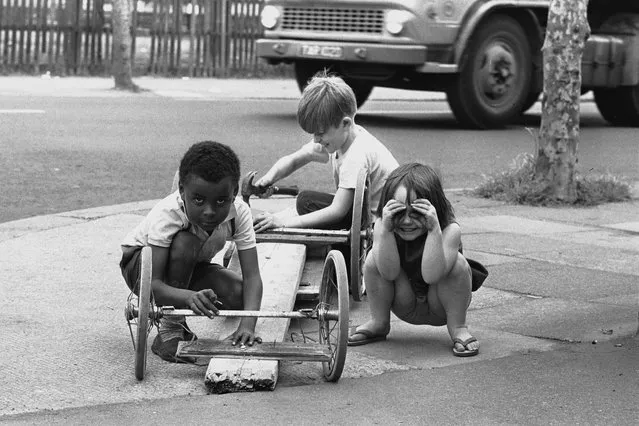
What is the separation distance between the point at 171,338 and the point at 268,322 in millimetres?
404

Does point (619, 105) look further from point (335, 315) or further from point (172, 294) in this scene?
point (172, 294)

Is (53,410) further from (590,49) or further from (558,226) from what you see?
(590,49)

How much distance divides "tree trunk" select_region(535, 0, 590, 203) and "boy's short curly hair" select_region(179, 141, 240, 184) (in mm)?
4843

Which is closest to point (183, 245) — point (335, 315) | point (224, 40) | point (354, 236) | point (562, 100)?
point (335, 315)

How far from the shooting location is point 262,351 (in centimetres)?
455

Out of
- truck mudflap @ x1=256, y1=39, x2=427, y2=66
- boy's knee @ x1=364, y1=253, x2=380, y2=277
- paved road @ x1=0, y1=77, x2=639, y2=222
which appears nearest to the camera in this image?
boy's knee @ x1=364, y1=253, x2=380, y2=277

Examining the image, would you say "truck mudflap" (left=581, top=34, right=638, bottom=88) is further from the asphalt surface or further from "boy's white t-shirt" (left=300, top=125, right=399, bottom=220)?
"boy's white t-shirt" (left=300, top=125, right=399, bottom=220)

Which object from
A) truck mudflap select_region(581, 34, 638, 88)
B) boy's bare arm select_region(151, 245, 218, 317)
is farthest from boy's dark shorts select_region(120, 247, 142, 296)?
truck mudflap select_region(581, 34, 638, 88)

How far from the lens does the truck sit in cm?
1340

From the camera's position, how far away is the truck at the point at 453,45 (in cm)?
1340

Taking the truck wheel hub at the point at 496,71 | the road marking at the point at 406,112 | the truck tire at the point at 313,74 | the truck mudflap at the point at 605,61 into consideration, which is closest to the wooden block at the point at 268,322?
the truck wheel hub at the point at 496,71

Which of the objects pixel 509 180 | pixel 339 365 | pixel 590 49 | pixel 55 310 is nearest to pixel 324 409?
pixel 339 365

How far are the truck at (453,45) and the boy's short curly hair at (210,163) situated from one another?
28.6 feet

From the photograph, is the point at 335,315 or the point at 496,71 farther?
the point at 496,71
